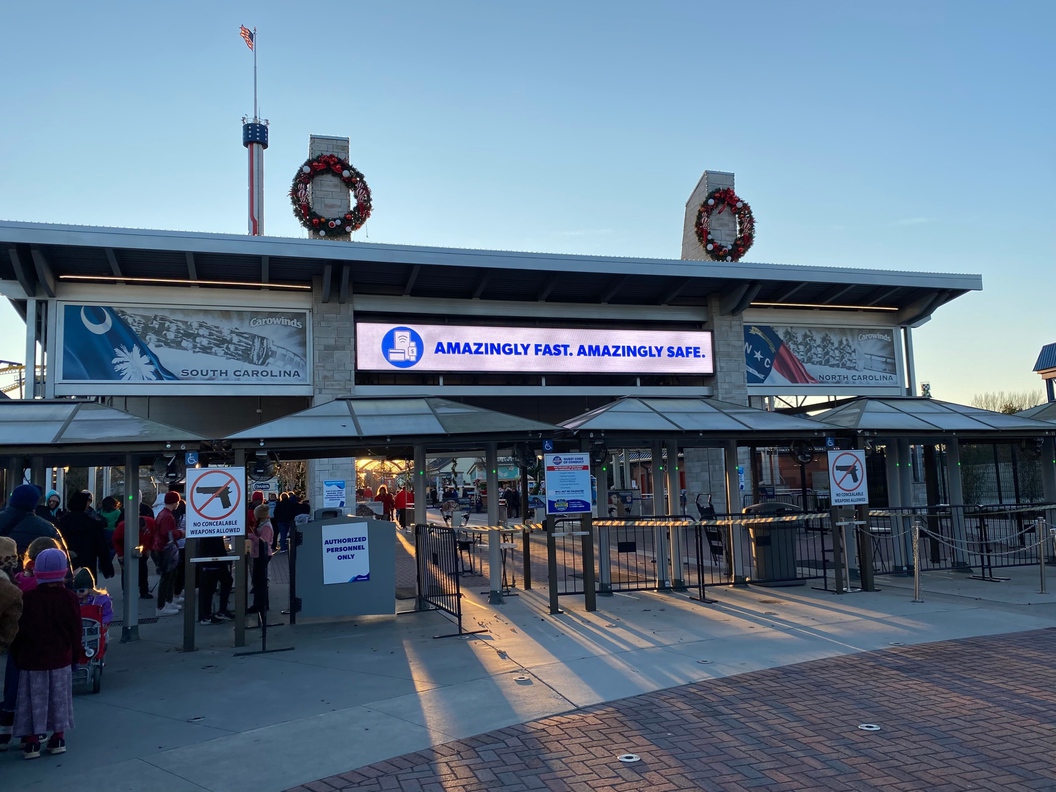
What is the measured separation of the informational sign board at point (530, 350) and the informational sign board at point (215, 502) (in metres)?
9.24

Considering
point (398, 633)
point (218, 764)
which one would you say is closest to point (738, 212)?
point (398, 633)

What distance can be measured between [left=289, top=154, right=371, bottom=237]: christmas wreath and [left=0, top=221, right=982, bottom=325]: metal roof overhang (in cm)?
194

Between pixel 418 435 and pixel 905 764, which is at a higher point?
pixel 418 435

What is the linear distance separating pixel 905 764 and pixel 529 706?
10.1ft

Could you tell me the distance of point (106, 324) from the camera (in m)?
18.5

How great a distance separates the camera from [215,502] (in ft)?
35.5

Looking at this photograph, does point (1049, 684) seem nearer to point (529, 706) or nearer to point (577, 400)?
point (529, 706)

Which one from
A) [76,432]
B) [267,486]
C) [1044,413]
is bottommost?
[267,486]

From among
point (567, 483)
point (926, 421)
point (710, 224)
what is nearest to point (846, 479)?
point (926, 421)

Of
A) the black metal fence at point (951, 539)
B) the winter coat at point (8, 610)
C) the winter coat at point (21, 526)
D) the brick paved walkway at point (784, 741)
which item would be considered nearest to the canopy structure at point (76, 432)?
the winter coat at point (21, 526)

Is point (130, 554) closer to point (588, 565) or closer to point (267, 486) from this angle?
point (588, 565)

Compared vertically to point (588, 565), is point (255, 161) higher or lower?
higher

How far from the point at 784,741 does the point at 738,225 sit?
69.9 ft

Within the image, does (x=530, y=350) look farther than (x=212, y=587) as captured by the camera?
Yes
